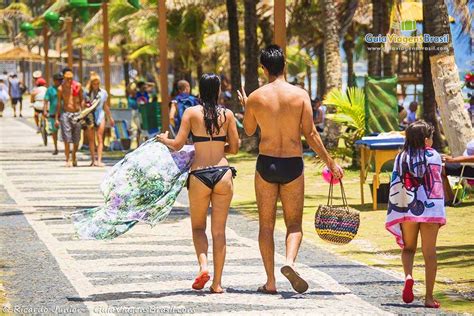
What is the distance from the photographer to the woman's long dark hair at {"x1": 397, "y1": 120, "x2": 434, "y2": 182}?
29.4 ft

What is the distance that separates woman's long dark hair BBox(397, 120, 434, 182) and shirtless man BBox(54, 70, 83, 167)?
14.6 m

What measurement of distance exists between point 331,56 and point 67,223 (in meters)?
10.9

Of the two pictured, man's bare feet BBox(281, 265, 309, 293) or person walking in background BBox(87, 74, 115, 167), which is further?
person walking in background BBox(87, 74, 115, 167)

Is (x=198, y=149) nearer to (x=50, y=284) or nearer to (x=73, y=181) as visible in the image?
(x=50, y=284)

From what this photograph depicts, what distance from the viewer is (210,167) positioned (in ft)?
30.9

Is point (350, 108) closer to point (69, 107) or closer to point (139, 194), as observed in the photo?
point (69, 107)

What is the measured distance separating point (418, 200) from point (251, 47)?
1944 cm

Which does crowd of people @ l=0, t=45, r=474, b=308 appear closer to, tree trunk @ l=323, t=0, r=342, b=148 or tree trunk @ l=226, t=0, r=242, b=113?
tree trunk @ l=323, t=0, r=342, b=148

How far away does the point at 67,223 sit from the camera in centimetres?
1443

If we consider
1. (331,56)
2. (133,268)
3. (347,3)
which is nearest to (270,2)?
(347,3)

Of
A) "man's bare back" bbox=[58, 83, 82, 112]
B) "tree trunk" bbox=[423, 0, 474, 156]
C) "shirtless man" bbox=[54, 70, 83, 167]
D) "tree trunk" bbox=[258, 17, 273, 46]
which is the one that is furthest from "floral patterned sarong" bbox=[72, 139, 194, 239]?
"tree trunk" bbox=[258, 17, 273, 46]

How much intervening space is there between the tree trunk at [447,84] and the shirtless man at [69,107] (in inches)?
326

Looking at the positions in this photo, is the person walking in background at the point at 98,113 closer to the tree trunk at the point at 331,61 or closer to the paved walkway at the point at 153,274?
the tree trunk at the point at 331,61

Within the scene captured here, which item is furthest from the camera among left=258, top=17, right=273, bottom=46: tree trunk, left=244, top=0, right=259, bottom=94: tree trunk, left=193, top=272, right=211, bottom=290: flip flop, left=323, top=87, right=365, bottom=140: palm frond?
left=258, top=17, right=273, bottom=46: tree trunk
